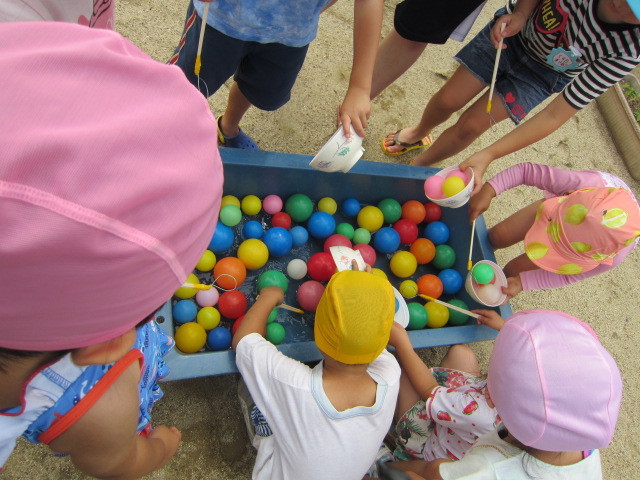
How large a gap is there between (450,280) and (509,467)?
2.32 feet

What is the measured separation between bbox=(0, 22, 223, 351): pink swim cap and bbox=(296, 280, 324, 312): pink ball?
35.0 inches

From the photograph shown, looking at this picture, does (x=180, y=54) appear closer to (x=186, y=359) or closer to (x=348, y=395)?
(x=186, y=359)

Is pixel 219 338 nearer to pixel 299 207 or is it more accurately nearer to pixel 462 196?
pixel 299 207

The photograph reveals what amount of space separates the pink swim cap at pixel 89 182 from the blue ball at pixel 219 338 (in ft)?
2.57

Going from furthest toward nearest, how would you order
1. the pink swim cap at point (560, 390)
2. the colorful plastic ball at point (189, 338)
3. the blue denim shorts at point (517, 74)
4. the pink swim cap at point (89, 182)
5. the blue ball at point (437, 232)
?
the blue ball at point (437, 232)
the blue denim shorts at point (517, 74)
the colorful plastic ball at point (189, 338)
the pink swim cap at point (560, 390)
the pink swim cap at point (89, 182)

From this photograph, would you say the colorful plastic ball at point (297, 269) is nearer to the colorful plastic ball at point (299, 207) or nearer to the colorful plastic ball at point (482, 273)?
the colorful plastic ball at point (299, 207)

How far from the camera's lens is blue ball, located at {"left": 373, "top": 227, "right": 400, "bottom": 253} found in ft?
4.98

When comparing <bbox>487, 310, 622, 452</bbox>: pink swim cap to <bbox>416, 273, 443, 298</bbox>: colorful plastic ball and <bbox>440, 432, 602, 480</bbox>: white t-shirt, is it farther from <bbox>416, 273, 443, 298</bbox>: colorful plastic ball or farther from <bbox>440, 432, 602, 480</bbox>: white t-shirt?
<bbox>416, 273, 443, 298</bbox>: colorful plastic ball

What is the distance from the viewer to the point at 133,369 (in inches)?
26.6

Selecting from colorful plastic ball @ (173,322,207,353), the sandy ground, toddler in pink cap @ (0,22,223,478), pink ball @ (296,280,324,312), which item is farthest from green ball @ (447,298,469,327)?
toddler in pink cap @ (0,22,223,478)

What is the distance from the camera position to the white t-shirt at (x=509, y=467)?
0.91 m

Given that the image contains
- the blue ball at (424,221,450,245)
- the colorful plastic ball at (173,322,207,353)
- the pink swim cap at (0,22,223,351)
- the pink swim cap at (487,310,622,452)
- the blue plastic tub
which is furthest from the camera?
the blue ball at (424,221,450,245)

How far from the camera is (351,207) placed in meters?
1.54

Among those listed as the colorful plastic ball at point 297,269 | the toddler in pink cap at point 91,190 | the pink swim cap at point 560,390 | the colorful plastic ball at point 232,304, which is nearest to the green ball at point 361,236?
the colorful plastic ball at point 297,269
